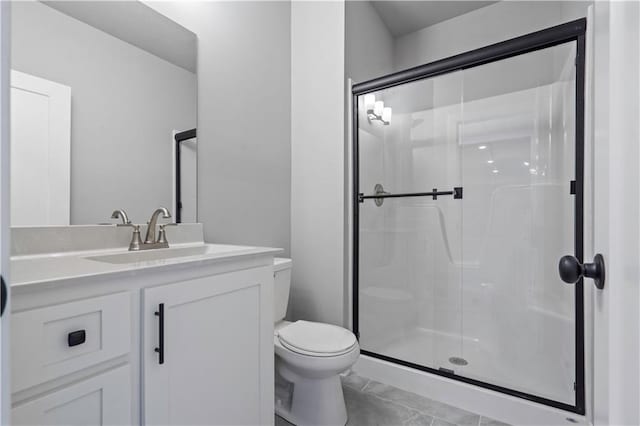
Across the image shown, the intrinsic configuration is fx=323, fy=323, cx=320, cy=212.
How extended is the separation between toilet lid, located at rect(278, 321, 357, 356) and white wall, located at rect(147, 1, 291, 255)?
1.95ft

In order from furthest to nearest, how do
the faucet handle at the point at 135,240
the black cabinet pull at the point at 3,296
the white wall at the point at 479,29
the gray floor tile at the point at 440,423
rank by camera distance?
1. the white wall at the point at 479,29
2. the gray floor tile at the point at 440,423
3. the faucet handle at the point at 135,240
4. the black cabinet pull at the point at 3,296

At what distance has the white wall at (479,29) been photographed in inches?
94.0

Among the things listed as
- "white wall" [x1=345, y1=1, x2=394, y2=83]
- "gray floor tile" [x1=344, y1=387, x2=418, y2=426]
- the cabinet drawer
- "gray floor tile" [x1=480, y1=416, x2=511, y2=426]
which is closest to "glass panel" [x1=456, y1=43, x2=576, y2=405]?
"gray floor tile" [x1=480, y1=416, x2=511, y2=426]

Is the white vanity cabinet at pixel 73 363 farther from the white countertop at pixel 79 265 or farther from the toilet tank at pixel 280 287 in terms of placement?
the toilet tank at pixel 280 287

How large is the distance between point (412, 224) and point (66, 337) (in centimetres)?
202

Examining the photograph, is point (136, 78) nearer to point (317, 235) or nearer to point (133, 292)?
point (133, 292)

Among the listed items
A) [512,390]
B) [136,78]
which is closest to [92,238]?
[136,78]

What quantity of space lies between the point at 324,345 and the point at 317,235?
83cm

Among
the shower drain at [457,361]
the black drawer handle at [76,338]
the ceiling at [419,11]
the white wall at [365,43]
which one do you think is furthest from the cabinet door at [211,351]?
the ceiling at [419,11]

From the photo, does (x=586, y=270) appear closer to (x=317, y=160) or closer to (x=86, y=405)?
(x=86, y=405)

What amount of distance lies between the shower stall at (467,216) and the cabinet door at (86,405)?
1536mm

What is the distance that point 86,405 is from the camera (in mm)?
734

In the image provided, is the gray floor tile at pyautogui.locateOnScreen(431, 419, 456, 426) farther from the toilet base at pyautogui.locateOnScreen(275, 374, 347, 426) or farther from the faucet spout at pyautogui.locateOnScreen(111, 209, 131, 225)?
the faucet spout at pyautogui.locateOnScreen(111, 209, 131, 225)

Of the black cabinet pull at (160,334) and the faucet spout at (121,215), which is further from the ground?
the faucet spout at (121,215)
